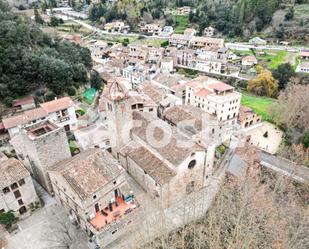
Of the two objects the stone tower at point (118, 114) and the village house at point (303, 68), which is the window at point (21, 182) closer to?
the stone tower at point (118, 114)

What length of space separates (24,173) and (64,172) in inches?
185

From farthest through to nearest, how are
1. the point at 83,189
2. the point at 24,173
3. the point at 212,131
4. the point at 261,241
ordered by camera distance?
the point at 212,131, the point at 24,173, the point at 83,189, the point at 261,241

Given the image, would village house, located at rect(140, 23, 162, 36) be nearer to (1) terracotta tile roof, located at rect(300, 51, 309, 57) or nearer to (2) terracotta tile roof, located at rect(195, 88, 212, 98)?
(1) terracotta tile roof, located at rect(300, 51, 309, 57)

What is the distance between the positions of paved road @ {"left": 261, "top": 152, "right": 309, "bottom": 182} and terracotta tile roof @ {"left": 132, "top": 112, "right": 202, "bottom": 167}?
14856 millimetres

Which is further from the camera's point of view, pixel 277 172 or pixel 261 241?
pixel 277 172

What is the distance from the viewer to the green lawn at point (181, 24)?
114262mm

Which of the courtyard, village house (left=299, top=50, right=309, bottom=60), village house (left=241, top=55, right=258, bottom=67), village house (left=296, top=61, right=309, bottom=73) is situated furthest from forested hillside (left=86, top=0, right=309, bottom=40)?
the courtyard

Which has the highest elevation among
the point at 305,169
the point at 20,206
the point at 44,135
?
the point at 44,135

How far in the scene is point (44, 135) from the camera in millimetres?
30547

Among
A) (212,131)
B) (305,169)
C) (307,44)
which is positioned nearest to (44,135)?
(212,131)

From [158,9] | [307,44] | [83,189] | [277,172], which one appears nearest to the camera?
[83,189]

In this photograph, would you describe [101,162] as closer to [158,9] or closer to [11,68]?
[11,68]

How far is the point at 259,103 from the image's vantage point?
62.8m

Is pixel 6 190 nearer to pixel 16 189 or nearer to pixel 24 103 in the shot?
pixel 16 189
